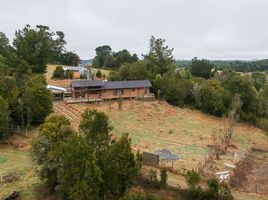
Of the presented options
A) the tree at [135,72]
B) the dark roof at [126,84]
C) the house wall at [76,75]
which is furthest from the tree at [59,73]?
the dark roof at [126,84]

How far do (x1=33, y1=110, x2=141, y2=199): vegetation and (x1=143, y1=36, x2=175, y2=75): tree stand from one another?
38.5m

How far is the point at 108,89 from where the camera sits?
1729 inches

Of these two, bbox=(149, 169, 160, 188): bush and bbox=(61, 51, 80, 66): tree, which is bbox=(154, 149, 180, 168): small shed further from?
bbox=(61, 51, 80, 66): tree

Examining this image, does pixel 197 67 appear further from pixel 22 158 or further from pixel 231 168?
pixel 22 158

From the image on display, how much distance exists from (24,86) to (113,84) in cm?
1324

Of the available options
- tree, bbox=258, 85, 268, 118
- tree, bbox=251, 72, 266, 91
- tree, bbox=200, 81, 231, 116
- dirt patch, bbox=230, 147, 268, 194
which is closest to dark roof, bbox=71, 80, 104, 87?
tree, bbox=200, 81, 231, 116

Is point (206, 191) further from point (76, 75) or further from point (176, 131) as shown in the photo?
point (76, 75)

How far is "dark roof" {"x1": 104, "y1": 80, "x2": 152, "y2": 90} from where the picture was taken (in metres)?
44.2

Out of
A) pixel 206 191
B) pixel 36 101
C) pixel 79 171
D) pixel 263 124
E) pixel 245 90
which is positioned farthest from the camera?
pixel 245 90

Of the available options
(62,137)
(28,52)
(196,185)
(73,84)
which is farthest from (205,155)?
(28,52)

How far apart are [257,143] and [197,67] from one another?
1253 inches

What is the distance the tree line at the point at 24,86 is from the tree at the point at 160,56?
17.1 metres

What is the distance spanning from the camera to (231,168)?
27.7 meters

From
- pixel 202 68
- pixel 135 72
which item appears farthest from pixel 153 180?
pixel 202 68
